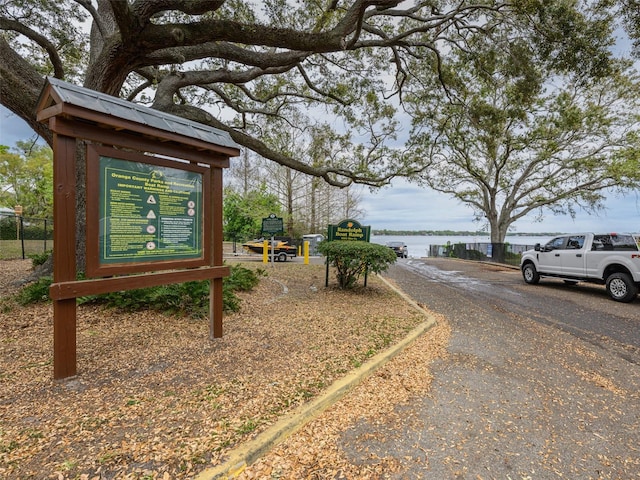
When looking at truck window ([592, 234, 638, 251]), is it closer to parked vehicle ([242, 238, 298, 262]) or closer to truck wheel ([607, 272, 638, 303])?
truck wheel ([607, 272, 638, 303])

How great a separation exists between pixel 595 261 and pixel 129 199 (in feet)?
36.0

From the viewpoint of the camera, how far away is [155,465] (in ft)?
6.98

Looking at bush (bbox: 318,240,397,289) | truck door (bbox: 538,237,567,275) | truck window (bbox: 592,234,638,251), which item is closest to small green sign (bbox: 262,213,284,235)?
bush (bbox: 318,240,397,289)

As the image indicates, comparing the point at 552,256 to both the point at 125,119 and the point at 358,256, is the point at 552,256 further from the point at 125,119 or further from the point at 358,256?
the point at 125,119

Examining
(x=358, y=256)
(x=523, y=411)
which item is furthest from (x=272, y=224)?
(x=523, y=411)

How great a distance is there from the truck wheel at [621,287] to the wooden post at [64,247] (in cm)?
1103

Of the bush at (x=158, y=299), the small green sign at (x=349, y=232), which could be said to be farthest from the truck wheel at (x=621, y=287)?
the bush at (x=158, y=299)

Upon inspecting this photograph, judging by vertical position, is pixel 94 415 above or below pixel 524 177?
below

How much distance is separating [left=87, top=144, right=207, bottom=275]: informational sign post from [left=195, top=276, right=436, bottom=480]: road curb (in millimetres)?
2296

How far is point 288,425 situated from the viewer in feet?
8.59

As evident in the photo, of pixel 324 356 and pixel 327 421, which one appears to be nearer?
pixel 327 421

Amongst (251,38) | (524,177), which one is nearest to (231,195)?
(524,177)

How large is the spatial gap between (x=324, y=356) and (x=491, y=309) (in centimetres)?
510

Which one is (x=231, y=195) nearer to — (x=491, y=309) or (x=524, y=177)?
(x=524, y=177)
